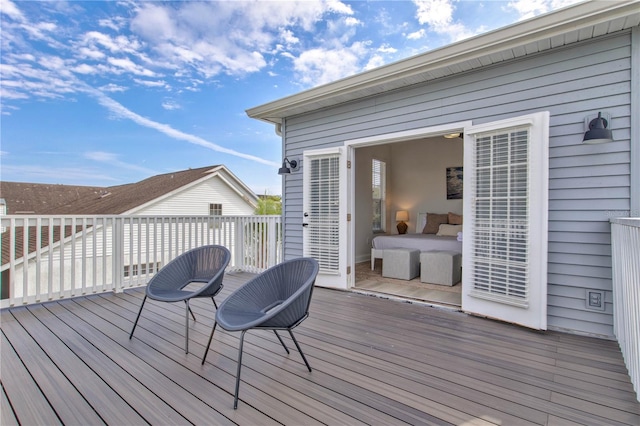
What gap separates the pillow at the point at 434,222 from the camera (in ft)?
22.2

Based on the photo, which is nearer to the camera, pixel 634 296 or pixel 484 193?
pixel 634 296

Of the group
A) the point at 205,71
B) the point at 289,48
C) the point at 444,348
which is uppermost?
the point at 205,71

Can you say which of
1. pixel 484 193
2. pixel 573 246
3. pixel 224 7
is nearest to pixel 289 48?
pixel 224 7

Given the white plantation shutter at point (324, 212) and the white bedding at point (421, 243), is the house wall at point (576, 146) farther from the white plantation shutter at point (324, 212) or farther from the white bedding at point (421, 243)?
the white bedding at point (421, 243)

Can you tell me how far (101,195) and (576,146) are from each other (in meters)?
20.5

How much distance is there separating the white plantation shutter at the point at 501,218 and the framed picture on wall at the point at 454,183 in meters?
4.00

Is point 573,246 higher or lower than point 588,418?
higher

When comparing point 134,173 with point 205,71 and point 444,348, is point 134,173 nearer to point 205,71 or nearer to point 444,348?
point 205,71

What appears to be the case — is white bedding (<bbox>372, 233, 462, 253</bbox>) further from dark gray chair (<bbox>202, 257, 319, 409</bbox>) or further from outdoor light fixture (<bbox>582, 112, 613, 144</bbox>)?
dark gray chair (<bbox>202, 257, 319, 409</bbox>)

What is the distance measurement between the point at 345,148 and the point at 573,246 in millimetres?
2764

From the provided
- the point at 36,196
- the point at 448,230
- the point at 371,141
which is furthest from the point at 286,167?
the point at 36,196

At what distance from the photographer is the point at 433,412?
1.66 meters

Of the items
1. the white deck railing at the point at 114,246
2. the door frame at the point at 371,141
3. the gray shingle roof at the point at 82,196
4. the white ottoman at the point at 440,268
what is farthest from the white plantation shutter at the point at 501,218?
the gray shingle roof at the point at 82,196

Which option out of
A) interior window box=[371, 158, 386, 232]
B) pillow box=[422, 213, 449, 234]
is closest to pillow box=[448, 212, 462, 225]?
pillow box=[422, 213, 449, 234]
